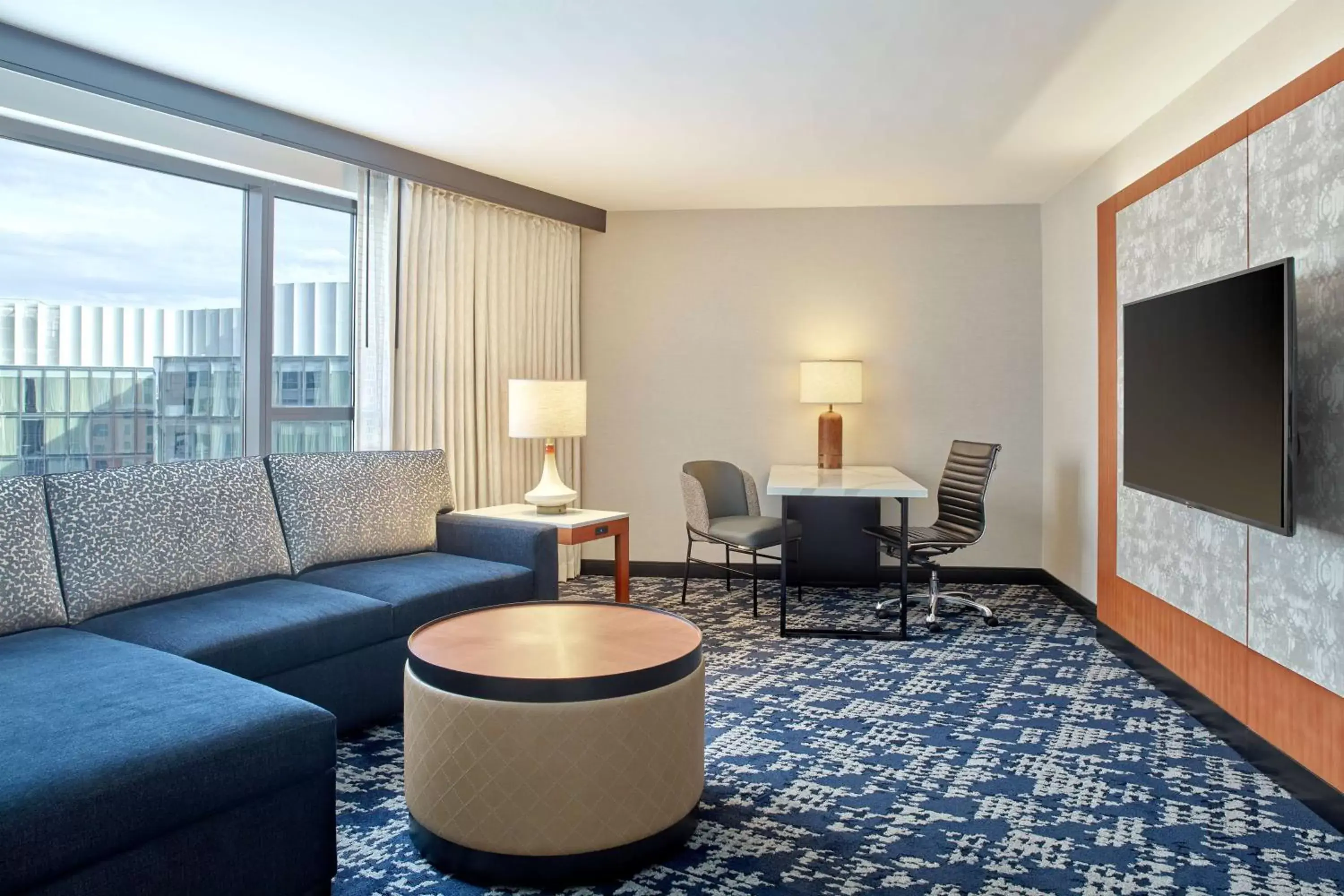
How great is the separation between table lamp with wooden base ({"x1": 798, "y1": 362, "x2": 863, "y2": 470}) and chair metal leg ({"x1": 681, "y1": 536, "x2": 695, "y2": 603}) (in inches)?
41.3

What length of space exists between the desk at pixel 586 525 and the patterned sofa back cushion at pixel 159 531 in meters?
1.16

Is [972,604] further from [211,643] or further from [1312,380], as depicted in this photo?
[211,643]

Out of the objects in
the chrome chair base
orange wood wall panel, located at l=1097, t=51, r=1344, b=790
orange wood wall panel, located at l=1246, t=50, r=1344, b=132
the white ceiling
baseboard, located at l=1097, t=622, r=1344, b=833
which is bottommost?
baseboard, located at l=1097, t=622, r=1344, b=833

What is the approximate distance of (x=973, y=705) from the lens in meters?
3.64

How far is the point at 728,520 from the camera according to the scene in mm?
5539

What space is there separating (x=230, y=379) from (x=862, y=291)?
402cm

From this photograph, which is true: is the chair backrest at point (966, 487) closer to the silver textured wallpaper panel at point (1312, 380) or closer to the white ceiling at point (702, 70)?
the white ceiling at point (702, 70)

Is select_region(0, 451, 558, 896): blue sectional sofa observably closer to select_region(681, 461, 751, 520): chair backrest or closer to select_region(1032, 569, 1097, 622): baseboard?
select_region(681, 461, 751, 520): chair backrest

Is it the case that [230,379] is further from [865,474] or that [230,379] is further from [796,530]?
[865,474]

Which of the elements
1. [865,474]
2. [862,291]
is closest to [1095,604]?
[865,474]

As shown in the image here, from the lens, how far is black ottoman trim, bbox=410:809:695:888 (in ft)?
7.18

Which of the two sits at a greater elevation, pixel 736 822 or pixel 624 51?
pixel 624 51

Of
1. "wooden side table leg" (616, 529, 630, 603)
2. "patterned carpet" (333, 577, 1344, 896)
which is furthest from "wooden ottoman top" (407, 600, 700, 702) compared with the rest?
"wooden side table leg" (616, 529, 630, 603)

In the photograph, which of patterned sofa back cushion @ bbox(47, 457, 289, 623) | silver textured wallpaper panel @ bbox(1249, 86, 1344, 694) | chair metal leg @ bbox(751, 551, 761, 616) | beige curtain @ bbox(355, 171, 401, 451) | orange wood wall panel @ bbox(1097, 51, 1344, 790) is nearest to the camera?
silver textured wallpaper panel @ bbox(1249, 86, 1344, 694)
